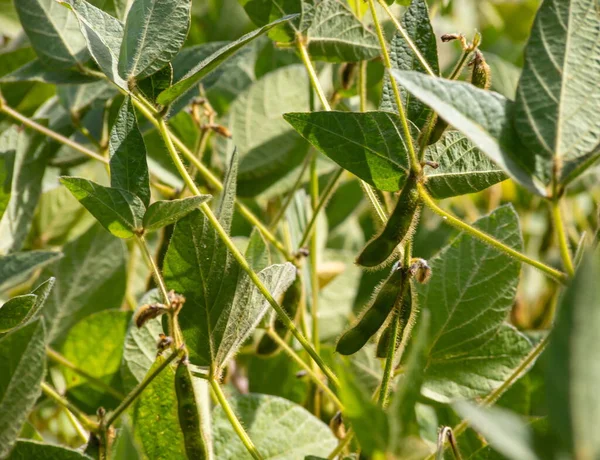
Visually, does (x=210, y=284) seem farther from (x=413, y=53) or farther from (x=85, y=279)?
(x=85, y=279)

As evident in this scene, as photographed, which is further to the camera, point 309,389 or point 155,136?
point 155,136

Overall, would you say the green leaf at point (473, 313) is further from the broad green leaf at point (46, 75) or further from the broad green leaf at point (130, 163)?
Result: the broad green leaf at point (46, 75)

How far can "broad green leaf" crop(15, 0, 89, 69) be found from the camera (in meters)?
0.71

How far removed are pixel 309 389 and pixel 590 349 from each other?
516 millimetres

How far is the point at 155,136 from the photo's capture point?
0.90m

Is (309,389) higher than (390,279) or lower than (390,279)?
lower

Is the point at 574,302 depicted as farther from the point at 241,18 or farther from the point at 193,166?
the point at 241,18

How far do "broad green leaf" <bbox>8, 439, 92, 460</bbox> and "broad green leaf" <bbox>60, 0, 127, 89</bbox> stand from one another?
235mm

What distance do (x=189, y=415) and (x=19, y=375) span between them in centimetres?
10

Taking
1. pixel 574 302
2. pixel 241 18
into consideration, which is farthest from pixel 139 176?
pixel 241 18

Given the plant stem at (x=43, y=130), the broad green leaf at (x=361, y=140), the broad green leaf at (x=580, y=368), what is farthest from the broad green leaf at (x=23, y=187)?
the broad green leaf at (x=580, y=368)

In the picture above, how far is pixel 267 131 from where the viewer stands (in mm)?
877

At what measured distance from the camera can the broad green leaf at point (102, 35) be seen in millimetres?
509

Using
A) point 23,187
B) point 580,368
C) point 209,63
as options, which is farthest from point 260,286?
point 23,187
